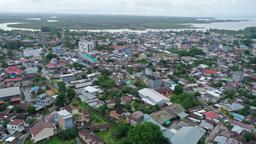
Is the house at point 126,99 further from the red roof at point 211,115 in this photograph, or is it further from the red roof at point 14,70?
the red roof at point 14,70

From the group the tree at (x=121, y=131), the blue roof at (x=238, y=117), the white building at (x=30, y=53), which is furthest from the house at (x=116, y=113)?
the white building at (x=30, y=53)

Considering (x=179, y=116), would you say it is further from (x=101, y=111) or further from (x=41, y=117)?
(x=41, y=117)

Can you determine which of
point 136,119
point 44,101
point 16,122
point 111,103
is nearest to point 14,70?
point 44,101

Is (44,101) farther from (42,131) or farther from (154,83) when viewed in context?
(154,83)

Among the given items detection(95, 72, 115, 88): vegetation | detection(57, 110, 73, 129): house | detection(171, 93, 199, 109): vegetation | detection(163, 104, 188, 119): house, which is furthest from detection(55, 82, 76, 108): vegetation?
detection(171, 93, 199, 109): vegetation

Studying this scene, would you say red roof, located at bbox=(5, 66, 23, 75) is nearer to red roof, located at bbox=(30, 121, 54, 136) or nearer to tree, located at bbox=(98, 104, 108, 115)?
tree, located at bbox=(98, 104, 108, 115)

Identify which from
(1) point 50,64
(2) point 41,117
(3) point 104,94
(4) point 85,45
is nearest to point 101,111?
(3) point 104,94
